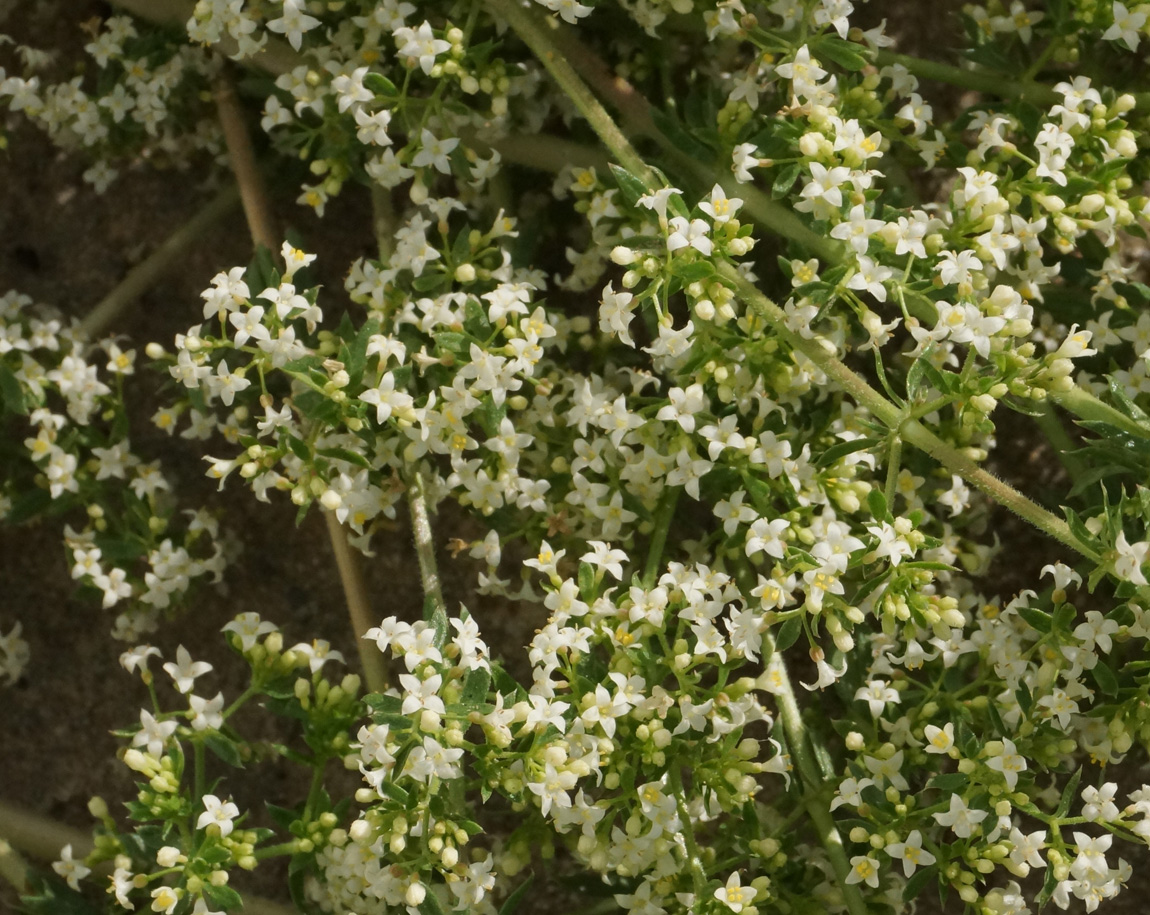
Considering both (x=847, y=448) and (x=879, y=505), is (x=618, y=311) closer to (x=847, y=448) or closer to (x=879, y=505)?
(x=847, y=448)

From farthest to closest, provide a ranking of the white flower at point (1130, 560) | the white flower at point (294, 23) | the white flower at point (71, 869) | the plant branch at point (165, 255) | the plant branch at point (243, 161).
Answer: the plant branch at point (165, 255) → the plant branch at point (243, 161) → the white flower at point (71, 869) → the white flower at point (294, 23) → the white flower at point (1130, 560)

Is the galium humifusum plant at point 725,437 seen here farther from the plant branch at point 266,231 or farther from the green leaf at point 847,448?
the plant branch at point 266,231

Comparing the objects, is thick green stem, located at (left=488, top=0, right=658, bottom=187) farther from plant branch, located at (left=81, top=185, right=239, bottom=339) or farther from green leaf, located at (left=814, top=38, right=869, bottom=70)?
plant branch, located at (left=81, top=185, right=239, bottom=339)

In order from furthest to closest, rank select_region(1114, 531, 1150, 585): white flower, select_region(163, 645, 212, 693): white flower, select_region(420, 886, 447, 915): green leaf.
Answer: select_region(163, 645, 212, 693): white flower < select_region(420, 886, 447, 915): green leaf < select_region(1114, 531, 1150, 585): white flower

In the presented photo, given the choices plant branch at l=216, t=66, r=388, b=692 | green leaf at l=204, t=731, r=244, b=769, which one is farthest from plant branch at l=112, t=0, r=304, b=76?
green leaf at l=204, t=731, r=244, b=769

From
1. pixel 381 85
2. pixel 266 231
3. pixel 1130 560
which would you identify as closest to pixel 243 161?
pixel 266 231

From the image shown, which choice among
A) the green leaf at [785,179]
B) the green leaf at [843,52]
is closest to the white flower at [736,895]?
the green leaf at [785,179]
